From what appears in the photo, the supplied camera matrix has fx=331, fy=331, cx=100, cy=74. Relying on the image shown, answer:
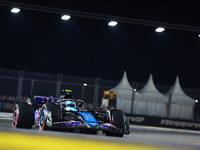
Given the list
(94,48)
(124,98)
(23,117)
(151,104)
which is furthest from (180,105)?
(23,117)

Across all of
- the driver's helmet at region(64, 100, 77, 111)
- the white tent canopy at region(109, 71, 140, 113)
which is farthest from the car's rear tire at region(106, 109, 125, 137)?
the white tent canopy at region(109, 71, 140, 113)

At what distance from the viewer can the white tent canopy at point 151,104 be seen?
1520cm

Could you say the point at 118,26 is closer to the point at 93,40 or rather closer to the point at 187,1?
the point at 93,40

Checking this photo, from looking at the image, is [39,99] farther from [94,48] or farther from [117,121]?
[94,48]

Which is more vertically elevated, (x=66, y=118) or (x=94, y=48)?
(x=94, y=48)

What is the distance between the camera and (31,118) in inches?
280

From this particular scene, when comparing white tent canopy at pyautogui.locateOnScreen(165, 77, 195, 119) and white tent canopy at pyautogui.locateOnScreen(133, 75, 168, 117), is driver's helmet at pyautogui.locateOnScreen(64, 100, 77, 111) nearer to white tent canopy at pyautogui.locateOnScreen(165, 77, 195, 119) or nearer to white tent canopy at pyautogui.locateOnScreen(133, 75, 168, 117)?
white tent canopy at pyautogui.locateOnScreen(133, 75, 168, 117)

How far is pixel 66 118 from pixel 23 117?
36.2 inches

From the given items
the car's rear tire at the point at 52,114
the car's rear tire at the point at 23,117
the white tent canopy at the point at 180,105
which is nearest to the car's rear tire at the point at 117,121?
the car's rear tire at the point at 52,114

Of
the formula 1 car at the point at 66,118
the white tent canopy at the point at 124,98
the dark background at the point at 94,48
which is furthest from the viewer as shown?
the dark background at the point at 94,48

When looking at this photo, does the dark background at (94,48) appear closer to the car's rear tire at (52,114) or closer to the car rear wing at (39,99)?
the car rear wing at (39,99)

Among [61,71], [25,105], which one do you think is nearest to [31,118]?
[25,105]

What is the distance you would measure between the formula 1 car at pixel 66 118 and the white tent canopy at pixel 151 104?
25.2 ft

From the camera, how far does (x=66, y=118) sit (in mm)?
6984
